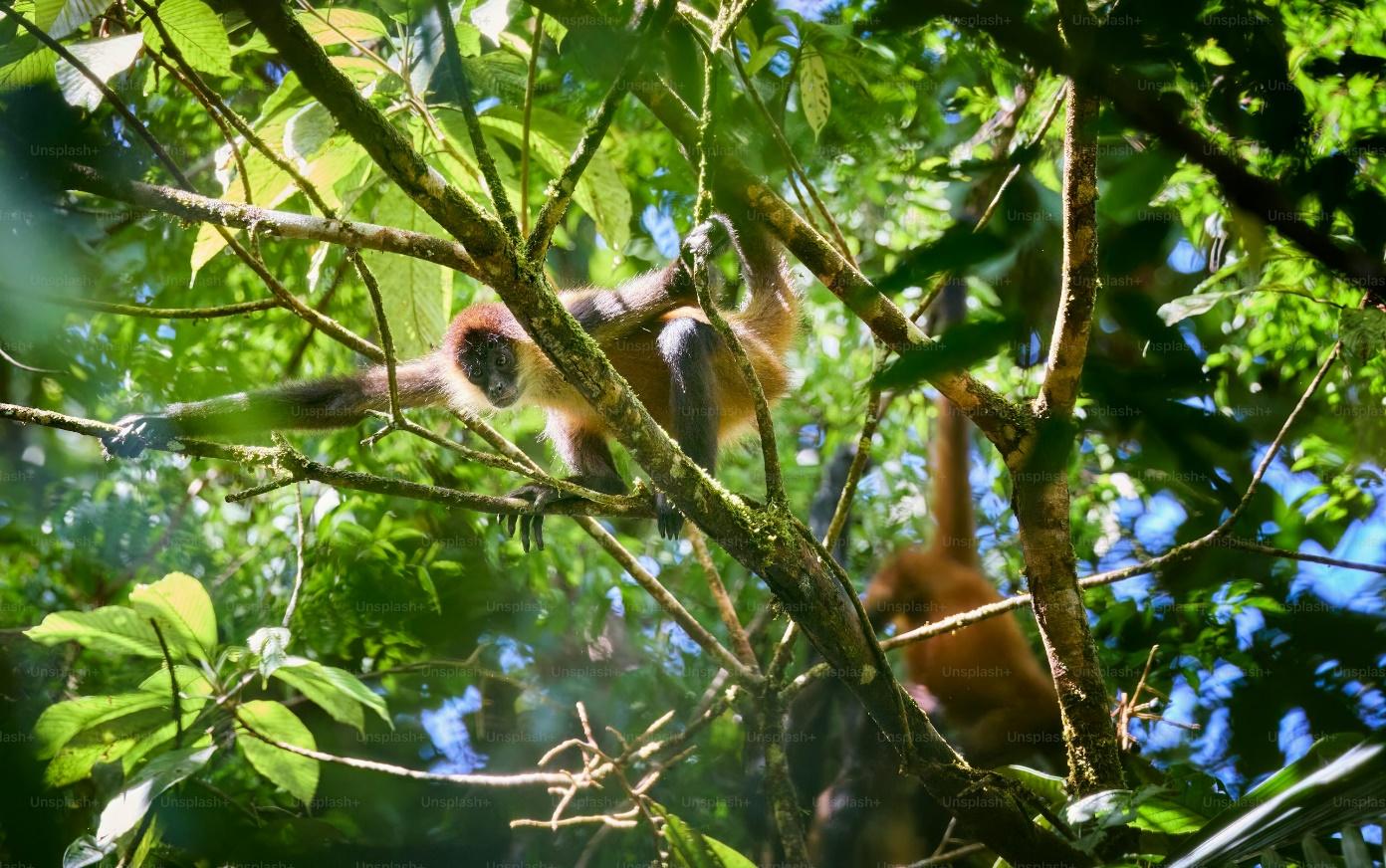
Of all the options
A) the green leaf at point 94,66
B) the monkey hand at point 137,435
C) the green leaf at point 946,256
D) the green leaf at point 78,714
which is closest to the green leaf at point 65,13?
the green leaf at point 94,66

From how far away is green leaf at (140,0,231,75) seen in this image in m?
3.48

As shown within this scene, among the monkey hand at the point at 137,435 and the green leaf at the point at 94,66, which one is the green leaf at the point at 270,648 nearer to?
the monkey hand at the point at 137,435

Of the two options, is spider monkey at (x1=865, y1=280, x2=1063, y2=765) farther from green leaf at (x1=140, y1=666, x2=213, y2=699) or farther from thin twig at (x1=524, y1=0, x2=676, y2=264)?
green leaf at (x1=140, y1=666, x2=213, y2=699)

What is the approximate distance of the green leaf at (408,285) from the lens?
467cm

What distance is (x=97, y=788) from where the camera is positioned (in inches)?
213

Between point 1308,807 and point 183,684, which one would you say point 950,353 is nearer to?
point 1308,807

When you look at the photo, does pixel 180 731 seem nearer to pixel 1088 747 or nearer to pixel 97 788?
pixel 97 788

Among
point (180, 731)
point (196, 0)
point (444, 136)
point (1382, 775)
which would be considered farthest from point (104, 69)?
point (1382, 775)

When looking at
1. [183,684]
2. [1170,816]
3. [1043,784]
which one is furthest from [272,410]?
[1170,816]

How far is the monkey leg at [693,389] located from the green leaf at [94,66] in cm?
274

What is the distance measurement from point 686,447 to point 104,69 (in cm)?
289

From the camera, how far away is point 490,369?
607 cm

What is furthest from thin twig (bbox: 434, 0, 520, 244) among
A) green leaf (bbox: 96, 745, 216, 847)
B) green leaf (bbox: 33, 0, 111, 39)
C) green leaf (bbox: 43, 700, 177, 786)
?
green leaf (bbox: 43, 700, 177, 786)

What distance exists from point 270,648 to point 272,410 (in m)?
1.48
